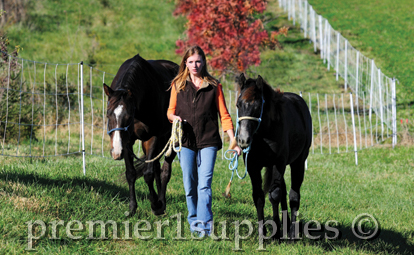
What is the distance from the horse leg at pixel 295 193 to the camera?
5078 mm

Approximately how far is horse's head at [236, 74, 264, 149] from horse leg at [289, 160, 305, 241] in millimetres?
1520

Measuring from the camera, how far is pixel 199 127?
421cm

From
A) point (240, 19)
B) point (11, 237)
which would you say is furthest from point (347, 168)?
point (11, 237)

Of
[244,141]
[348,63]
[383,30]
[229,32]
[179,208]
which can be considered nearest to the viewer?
[244,141]

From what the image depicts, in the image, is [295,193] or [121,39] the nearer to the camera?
[295,193]

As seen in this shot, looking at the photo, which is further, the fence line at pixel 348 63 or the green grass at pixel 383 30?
the green grass at pixel 383 30

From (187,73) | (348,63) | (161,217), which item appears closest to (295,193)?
(161,217)

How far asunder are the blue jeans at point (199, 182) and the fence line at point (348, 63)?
10309 mm

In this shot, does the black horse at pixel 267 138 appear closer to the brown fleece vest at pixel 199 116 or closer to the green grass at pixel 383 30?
the brown fleece vest at pixel 199 116

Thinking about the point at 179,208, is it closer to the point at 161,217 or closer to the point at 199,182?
the point at 161,217

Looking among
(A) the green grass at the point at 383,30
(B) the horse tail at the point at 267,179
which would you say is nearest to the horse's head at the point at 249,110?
(B) the horse tail at the point at 267,179

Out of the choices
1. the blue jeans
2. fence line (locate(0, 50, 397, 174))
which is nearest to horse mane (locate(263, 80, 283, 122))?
the blue jeans

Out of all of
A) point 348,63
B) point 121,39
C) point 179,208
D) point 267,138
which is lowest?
point 179,208

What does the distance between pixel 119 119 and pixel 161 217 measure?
144 centimetres
